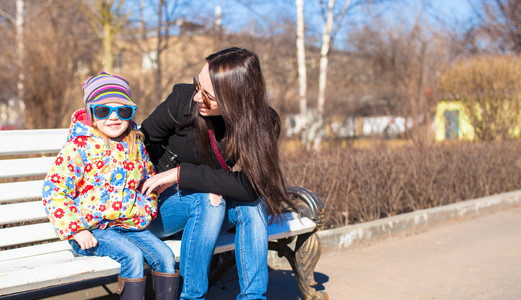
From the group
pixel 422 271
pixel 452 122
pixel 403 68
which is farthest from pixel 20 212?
pixel 403 68

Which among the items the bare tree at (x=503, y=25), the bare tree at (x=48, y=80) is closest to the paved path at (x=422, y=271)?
the bare tree at (x=48, y=80)

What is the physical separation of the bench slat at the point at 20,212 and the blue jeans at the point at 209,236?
0.58 metres

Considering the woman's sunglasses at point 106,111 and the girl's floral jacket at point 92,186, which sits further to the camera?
the woman's sunglasses at point 106,111

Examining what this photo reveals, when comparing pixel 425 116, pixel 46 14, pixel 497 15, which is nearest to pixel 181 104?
pixel 425 116

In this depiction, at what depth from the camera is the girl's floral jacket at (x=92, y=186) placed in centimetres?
238

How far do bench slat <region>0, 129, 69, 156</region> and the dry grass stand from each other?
2.18m

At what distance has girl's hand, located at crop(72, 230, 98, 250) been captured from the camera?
7.86 ft

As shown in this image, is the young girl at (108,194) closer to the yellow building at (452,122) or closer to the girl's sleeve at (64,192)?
the girl's sleeve at (64,192)

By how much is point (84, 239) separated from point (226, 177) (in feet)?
2.14

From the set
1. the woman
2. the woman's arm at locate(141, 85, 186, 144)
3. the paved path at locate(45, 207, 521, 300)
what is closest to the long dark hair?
the woman

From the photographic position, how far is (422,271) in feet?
13.8

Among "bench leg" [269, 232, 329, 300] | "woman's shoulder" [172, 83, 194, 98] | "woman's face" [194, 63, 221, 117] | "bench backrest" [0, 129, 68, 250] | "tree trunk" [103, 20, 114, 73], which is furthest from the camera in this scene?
"tree trunk" [103, 20, 114, 73]

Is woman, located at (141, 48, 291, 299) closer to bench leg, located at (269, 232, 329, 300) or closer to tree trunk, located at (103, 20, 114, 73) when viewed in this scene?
bench leg, located at (269, 232, 329, 300)

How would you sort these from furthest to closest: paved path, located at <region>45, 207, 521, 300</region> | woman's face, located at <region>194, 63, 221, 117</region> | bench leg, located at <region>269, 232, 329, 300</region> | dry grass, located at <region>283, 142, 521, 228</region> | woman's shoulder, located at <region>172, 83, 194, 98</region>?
dry grass, located at <region>283, 142, 521, 228</region>
paved path, located at <region>45, 207, 521, 300</region>
bench leg, located at <region>269, 232, 329, 300</region>
woman's shoulder, located at <region>172, 83, 194, 98</region>
woman's face, located at <region>194, 63, 221, 117</region>
